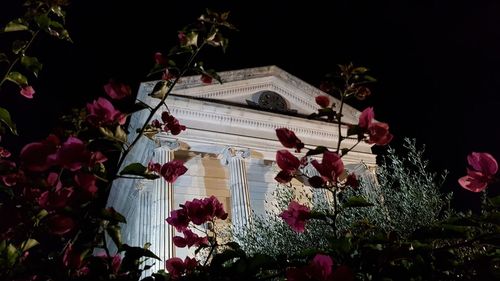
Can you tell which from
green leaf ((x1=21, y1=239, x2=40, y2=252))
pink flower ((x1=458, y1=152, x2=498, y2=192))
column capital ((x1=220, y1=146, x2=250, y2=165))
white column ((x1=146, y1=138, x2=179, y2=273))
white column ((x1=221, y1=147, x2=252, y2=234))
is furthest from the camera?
column capital ((x1=220, y1=146, x2=250, y2=165))

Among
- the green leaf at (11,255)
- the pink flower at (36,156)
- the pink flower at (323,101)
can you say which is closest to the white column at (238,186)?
the pink flower at (323,101)

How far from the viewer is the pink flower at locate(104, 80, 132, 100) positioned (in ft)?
9.97

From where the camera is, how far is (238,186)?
49.2 feet

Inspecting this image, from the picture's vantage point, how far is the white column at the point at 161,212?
12.8 m

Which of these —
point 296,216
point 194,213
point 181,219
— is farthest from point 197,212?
point 296,216

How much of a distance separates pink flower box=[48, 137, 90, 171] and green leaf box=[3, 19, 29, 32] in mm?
1398

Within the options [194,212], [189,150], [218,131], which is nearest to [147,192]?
[189,150]

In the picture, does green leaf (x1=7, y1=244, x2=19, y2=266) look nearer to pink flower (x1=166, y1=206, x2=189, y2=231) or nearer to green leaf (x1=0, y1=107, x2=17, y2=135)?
green leaf (x1=0, y1=107, x2=17, y2=135)

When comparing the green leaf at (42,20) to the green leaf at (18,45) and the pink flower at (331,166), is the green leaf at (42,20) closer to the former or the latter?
the green leaf at (18,45)

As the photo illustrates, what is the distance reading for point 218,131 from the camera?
16.1 metres

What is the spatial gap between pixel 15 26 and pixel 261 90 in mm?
15542

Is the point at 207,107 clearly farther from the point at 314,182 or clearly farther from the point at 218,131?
the point at 314,182

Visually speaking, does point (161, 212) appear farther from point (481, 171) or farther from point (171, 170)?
point (481, 171)

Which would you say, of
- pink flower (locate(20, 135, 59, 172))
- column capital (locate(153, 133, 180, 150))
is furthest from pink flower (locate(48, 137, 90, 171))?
→ column capital (locate(153, 133, 180, 150))
